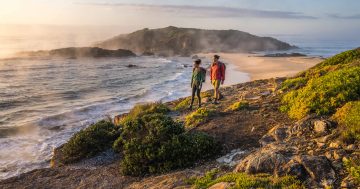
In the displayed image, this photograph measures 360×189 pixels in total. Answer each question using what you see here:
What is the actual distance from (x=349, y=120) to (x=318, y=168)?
2358 mm

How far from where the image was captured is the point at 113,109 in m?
23.0

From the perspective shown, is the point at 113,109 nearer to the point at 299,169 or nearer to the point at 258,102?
the point at 258,102

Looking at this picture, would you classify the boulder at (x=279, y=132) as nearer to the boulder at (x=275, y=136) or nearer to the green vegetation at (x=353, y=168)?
the boulder at (x=275, y=136)

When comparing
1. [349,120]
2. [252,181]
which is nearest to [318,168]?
[252,181]

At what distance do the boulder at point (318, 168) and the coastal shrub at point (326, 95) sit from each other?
3.63 m

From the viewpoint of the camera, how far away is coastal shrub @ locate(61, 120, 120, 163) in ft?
39.3

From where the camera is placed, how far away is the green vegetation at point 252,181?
259 inches

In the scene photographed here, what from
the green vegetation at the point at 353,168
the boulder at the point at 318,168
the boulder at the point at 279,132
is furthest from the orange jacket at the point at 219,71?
the green vegetation at the point at 353,168

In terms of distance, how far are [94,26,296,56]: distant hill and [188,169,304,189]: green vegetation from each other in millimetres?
83587

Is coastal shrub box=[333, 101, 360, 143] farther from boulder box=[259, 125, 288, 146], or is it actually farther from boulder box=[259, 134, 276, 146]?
boulder box=[259, 134, 276, 146]

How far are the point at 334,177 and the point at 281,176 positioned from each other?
0.89 m

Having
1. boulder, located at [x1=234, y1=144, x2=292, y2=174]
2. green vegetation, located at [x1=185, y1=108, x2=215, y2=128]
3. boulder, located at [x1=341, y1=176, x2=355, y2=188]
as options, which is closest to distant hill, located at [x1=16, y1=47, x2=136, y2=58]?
green vegetation, located at [x1=185, y1=108, x2=215, y2=128]

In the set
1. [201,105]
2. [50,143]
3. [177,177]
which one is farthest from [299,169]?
[50,143]

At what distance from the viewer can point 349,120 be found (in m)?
8.62
